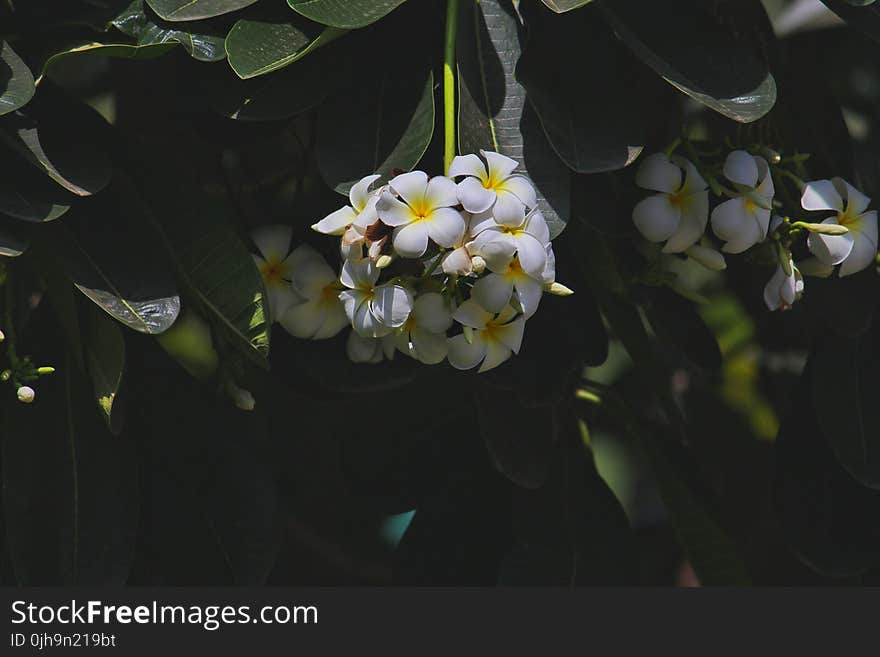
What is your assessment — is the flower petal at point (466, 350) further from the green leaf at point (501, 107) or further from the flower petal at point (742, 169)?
the flower petal at point (742, 169)

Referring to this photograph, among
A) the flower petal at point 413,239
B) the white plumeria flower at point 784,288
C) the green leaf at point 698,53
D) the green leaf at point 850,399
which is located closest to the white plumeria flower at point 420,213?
the flower petal at point 413,239

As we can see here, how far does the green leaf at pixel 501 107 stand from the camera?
2.58 feet

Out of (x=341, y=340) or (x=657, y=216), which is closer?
(x=657, y=216)

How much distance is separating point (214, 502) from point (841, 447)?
0.62 meters

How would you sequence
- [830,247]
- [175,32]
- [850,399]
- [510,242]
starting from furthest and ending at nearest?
[850,399], [830,247], [175,32], [510,242]

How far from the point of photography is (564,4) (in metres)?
0.76

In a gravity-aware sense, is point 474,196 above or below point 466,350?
above

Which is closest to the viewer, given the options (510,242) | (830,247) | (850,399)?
(510,242)

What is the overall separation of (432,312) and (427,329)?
19 millimetres

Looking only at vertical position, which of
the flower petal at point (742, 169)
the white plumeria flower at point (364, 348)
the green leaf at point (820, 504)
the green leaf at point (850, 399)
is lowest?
the green leaf at point (820, 504)

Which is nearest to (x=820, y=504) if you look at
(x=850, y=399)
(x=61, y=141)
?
(x=850, y=399)

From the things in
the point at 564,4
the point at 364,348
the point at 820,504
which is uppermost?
the point at 564,4

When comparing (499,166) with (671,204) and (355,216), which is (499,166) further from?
(671,204)

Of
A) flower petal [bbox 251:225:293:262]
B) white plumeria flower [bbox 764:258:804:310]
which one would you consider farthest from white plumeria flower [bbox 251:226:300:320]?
white plumeria flower [bbox 764:258:804:310]
